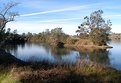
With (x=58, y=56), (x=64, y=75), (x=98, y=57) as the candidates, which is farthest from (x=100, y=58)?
(x=64, y=75)

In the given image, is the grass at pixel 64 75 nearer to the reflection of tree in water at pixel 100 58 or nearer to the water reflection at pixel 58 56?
the water reflection at pixel 58 56

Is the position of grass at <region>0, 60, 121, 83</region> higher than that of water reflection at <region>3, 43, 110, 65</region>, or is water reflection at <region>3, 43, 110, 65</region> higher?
grass at <region>0, 60, 121, 83</region>

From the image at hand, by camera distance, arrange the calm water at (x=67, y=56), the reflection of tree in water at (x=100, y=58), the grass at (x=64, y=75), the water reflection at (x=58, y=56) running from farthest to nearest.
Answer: the reflection of tree in water at (x=100, y=58)
the calm water at (x=67, y=56)
the water reflection at (x=58, y=56)
the grass at (x=64, y=75)

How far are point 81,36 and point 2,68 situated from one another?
95628 mm

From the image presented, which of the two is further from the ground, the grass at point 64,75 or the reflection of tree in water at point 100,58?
the grass at point 64,75

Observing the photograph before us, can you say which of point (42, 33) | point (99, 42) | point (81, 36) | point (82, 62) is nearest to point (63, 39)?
point (81, 36)

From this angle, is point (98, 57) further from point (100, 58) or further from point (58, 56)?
point (58, 56)

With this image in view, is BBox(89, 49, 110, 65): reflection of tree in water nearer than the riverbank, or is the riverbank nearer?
the riverbank

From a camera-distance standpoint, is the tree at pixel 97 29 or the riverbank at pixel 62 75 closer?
the riverbank at pixel 62 75

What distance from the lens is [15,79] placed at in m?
11.0

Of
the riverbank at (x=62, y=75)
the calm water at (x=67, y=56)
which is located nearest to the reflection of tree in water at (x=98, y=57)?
the calm water at (x=67, y=56)

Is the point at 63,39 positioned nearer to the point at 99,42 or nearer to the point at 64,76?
the point at 99,42

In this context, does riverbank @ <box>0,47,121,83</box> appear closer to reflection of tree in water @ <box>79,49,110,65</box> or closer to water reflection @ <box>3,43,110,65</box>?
water reflection @ <box>3,43,110,65</box>

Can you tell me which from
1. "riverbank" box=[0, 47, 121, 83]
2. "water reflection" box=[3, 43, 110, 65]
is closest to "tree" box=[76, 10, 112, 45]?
"water reflection" box=[3, 43, 110, 65]
